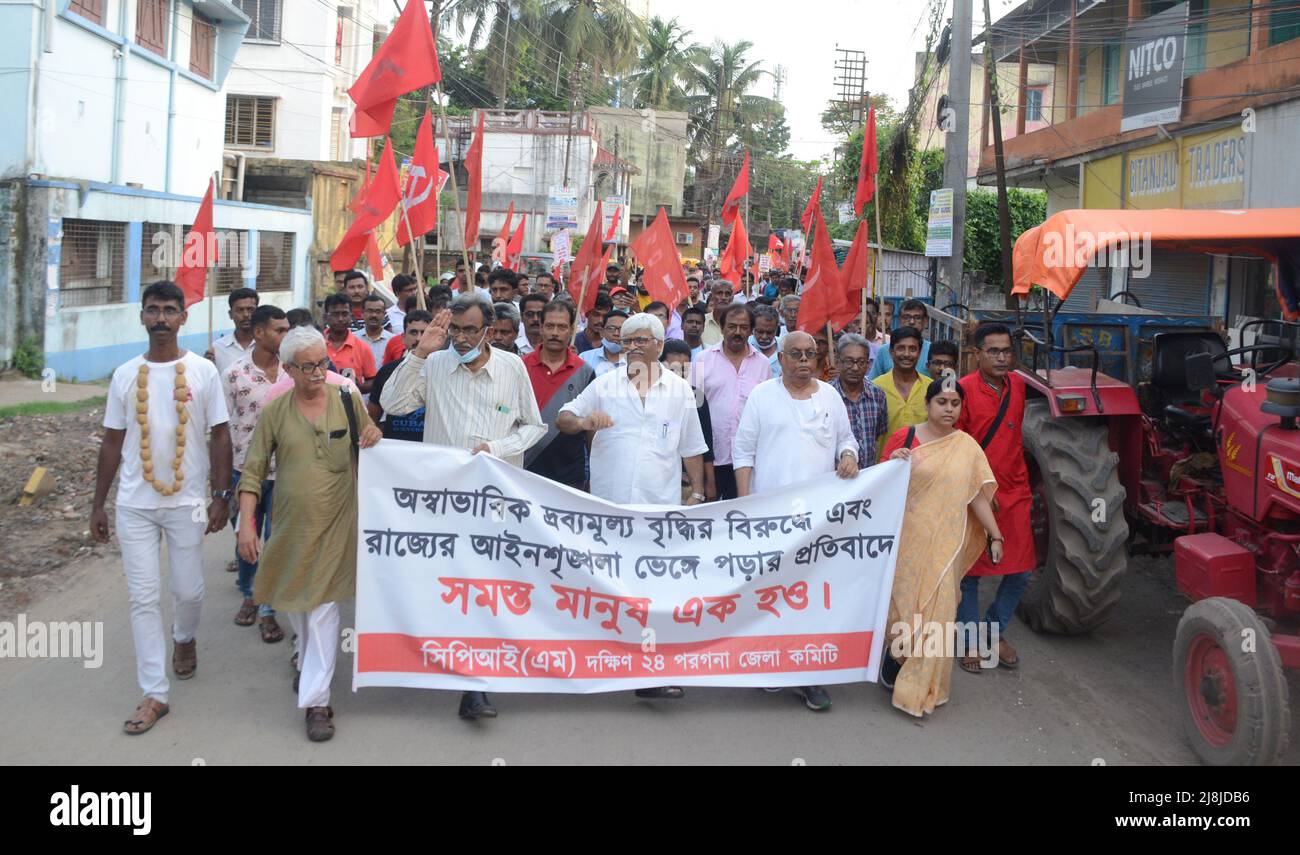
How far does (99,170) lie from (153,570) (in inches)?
619

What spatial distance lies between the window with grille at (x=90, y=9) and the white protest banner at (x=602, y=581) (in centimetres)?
1514

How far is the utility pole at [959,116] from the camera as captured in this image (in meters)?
12.4

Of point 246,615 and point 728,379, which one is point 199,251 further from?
point 728,379

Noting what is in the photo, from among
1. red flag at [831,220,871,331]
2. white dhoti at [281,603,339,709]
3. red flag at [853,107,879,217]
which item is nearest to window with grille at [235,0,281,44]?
red flag at [853,107,879,217]

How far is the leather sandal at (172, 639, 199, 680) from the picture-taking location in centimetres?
558

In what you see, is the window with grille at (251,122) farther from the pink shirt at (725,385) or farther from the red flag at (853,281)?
the pink shirt at (725,385)

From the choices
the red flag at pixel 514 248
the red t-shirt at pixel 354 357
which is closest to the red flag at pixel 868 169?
the red t-shirt at pixel 354 357

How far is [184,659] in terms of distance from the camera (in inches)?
220

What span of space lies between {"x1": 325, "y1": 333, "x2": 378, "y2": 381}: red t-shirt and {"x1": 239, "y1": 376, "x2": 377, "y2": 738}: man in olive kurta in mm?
2455

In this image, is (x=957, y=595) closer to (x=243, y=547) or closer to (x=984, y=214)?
(x=243, y=547)

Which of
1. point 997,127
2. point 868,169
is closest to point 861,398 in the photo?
point 868,169

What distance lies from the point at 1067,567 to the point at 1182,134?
11554 mm
